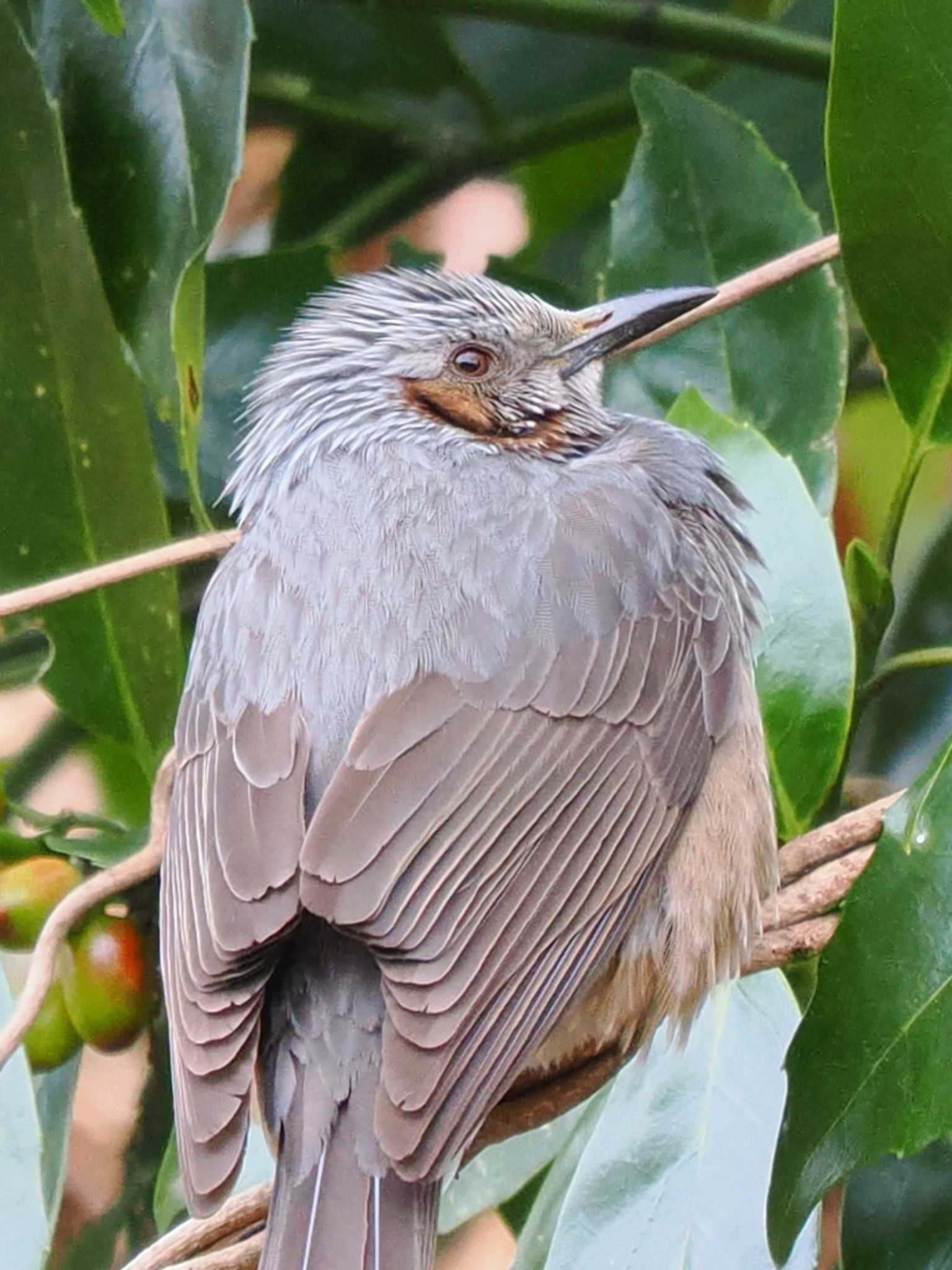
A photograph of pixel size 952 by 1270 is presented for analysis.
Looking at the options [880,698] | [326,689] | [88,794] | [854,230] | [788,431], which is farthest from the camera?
[88,794]

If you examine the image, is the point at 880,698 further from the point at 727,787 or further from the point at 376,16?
the point at 376,16

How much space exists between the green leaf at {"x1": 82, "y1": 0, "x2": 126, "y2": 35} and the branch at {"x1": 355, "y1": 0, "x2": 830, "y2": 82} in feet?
3.75

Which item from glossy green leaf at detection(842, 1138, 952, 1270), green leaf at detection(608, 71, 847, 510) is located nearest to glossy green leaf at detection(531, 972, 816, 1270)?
glossy green leaf at detection(842, 1138, 952, 1270)

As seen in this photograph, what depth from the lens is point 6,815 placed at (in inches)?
132

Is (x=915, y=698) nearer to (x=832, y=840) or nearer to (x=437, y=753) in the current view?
(x=832, y=840)

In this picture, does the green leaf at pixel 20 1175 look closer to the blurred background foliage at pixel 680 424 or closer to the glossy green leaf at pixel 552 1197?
the blurred background foliage at pixel 680 424

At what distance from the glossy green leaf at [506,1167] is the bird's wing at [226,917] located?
2.41ft

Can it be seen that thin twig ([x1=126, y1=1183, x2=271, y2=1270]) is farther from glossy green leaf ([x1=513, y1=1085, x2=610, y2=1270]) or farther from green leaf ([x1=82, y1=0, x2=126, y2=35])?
green leaf ([x1=82, y1=0, x2=126, y2=35])

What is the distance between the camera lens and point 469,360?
12.6ft

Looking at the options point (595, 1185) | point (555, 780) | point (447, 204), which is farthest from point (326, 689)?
point (447, 204)

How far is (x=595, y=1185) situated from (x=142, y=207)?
5.51ft

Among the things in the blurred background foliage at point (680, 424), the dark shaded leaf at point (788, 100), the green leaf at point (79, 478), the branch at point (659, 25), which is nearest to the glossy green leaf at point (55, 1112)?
the blurred background foliage at point (680, 424)

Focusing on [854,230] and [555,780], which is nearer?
[555,780]

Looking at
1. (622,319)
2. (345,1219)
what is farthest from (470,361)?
(345,1219)
